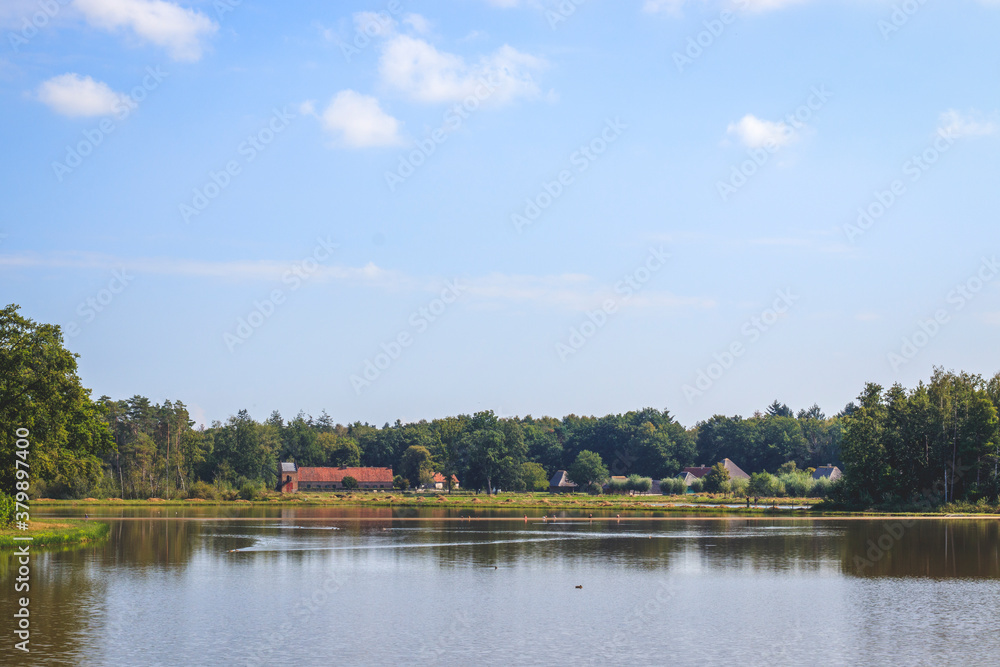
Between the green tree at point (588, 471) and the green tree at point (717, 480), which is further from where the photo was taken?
the green tree at point (588, 471)

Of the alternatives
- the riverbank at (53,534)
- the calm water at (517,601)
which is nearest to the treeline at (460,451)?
the riverbank at (53,534)

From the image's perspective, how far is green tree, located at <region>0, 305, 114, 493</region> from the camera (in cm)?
5906

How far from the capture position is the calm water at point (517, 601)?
25.8 m

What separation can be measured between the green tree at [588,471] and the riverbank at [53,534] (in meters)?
103

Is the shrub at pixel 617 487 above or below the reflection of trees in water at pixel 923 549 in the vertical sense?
below

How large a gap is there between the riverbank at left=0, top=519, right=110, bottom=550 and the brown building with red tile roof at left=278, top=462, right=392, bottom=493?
11184cm

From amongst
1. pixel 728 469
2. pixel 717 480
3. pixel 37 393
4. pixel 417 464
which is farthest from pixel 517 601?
pixel 417 464

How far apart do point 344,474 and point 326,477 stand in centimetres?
378

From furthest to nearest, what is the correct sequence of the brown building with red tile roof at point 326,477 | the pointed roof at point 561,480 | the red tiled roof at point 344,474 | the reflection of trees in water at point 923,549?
the red tiled roof at point 344,474 → the brown building with red tile roof at point 326,477 → the pointed roof at point 561,480 → the reflection of trees in water at point 923,549

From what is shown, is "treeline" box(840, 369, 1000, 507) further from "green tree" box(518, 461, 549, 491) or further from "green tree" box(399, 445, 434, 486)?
"green tree" box(399, 445, 434, 486)

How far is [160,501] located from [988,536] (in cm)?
10440

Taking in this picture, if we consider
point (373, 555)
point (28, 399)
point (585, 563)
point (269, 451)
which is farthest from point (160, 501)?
point (585, 563)

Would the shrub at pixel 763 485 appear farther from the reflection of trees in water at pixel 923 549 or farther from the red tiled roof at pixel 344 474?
the red tiled roof at pixel 344 474

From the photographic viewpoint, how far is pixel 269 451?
6944 inches
